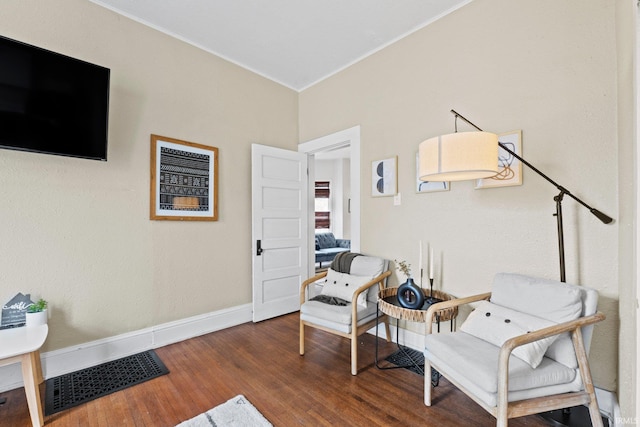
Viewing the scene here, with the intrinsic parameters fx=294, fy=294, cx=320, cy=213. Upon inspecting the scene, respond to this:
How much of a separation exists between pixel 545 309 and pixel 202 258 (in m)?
2.89

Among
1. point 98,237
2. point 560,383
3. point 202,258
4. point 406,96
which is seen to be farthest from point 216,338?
point 406,96

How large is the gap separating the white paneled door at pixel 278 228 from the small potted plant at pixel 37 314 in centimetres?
177

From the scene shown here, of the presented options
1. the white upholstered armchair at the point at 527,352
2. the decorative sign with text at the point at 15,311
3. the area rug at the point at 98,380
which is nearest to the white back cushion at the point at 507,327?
the white upholstered armchair at the point at 527,352

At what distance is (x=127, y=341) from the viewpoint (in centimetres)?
259

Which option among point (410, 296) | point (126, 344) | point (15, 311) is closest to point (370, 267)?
point (410, 296)

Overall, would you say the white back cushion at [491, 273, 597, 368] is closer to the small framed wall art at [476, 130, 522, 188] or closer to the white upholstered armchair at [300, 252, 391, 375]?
the small framed wall art at [476, 130, 522, 188]

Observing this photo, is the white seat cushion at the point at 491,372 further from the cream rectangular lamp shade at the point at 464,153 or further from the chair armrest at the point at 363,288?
the cream rectangular lamp shade at the point at 464,153

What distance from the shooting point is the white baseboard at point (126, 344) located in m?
2.19

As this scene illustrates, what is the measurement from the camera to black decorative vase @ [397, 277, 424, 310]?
212 cm

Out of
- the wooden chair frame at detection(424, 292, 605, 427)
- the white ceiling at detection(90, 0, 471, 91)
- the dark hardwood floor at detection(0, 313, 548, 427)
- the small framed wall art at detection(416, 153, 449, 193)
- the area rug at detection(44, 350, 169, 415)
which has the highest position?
the white ceiling at detection(90, 0, 471, 91)

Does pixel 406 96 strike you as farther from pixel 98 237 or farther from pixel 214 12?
pixel 98 237

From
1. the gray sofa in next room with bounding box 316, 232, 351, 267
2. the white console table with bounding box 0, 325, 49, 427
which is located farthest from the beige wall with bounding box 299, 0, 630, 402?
the gray sofa in next room with bounding box 316, 232, 351, 267

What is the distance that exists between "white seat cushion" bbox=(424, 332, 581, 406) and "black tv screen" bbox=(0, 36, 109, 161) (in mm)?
2851

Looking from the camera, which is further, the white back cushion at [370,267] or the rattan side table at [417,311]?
the white back cushion at [370,267]
